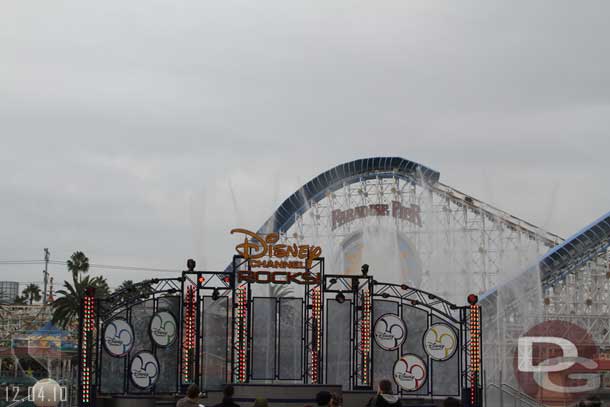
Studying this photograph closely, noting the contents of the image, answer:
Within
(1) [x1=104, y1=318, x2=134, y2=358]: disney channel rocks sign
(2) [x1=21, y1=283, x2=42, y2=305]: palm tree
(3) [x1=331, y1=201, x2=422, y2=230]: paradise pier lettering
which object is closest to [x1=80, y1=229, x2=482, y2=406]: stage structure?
(1) [x1=104, y1=318, x2=134, y2=358]: disney channel rocks sign

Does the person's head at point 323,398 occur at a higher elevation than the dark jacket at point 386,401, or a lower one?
higher

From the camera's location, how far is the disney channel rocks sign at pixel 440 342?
28.7 m

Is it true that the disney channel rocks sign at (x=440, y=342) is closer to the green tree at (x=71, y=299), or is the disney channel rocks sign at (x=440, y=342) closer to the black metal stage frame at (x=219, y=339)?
Result: the black metal stage frame at (x=219, y=339)

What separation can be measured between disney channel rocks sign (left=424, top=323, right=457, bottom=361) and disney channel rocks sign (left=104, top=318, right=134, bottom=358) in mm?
8915

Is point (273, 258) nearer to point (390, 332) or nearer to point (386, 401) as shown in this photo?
point (390, 332)

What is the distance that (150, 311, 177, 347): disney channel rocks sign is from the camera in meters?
28.3

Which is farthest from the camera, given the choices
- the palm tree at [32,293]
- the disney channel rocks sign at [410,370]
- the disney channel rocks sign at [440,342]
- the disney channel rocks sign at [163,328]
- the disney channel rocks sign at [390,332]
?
the palm tree at [32,293]

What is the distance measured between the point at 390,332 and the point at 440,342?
1540 mm

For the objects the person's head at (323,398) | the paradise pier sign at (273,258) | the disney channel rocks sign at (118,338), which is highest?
the paradise pier sign at (273,258)

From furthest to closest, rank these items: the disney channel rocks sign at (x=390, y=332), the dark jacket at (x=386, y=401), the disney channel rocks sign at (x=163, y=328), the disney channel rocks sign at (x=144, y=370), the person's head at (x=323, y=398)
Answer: the disney channel rocks sign at (x=390, y=332) < the disney channel rocks sign at (x=163, y=328) < the disney channel rocks sign at (x=144, y=370) < the dark jacket at (x=386, y=401) < the person's head at (x=323, y=398)

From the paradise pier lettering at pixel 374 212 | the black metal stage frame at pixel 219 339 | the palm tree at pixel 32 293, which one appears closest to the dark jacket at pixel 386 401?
the black metal stage frame at pixel 219 339

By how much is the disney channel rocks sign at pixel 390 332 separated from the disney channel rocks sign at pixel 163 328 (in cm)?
615

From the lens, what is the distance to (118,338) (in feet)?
91.6

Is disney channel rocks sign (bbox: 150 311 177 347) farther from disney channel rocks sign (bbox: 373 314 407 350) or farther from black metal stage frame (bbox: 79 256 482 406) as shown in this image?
disney channel rocks sign (bbox: 373 314 407 350)
